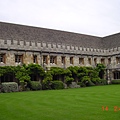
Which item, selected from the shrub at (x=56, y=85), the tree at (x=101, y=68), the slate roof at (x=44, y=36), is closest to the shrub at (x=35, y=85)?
the shrub at (x=56, y=85)

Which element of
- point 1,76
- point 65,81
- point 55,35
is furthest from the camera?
point 55,35

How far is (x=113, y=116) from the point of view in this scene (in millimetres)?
8023

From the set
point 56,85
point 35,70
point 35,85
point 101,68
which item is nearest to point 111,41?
point 101,68

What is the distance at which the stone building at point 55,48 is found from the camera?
25.5 meters

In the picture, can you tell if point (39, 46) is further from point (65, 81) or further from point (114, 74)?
point (114, 74)

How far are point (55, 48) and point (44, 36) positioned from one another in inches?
117

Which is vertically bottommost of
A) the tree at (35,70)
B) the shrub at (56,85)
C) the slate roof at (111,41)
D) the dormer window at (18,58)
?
the shrub at (56,85)

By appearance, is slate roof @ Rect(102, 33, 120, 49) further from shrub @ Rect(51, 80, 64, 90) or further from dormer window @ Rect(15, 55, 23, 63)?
dormer window @ Rect(15, 55, 23, 63)

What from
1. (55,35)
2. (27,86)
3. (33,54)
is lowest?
(27,86)

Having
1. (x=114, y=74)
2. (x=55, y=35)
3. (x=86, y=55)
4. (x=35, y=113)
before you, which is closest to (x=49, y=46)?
(x=55, y=35)

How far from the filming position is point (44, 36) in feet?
101

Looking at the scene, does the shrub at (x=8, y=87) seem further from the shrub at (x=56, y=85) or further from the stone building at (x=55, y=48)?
the shrub at (x=56, y=85)

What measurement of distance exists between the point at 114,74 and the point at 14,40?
17154 millimetres

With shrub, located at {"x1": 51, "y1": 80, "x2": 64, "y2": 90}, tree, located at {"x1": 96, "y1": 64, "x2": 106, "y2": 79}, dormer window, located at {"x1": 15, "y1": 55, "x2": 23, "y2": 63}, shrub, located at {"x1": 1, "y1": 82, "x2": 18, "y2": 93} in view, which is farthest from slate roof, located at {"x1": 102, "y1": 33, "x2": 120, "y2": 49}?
shrub, located at {"x1": 1, "y1": 82, "x2": 18, "y2": 93}
